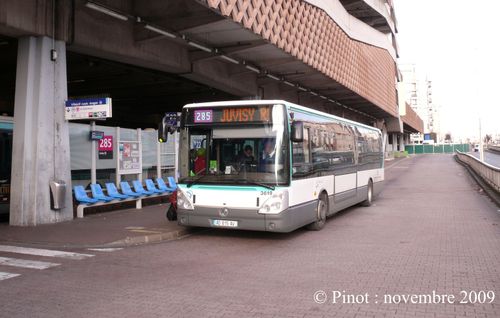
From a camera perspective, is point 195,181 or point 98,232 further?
point 98,232

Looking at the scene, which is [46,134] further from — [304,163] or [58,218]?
[304,163]

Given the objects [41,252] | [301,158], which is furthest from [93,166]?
[301,158]

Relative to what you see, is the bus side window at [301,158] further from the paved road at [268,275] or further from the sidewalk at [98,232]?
the sidewalk at [98,232]

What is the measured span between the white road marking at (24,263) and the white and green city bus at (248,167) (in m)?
3.00

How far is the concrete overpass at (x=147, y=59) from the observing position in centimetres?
1177

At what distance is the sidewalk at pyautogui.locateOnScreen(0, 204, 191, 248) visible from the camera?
9633mm

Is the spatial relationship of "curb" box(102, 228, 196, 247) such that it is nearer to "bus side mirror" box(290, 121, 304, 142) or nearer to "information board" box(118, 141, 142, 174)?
"bus side mirror" box(290, 121, 304, 142)

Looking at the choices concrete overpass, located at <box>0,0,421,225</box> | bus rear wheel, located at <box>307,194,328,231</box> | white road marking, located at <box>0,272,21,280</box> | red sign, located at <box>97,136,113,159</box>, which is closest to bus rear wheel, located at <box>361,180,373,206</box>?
bus rear wheel, located at <box>307,194,328,231</box>

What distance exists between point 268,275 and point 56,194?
7.04 m

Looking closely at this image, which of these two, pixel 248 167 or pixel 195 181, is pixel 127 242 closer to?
pixel 195 181

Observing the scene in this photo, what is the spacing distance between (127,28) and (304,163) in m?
7.97

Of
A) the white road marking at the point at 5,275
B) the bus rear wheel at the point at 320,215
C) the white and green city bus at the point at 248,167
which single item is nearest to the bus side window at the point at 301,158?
the white and green city bus at the point at 248,167

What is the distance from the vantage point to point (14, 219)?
11688 mm

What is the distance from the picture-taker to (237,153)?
974cm
